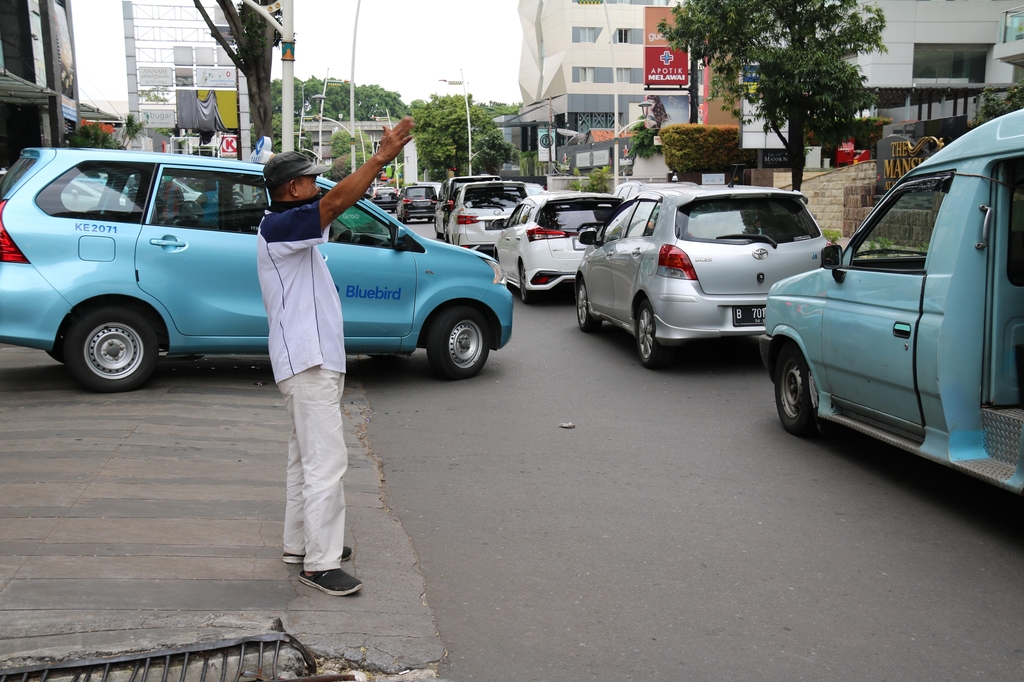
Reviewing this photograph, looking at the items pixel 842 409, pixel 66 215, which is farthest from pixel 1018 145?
pixel 66 215

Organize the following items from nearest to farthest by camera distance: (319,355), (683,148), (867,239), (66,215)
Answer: (319,355) → (867,239) → (66,215) → (683,148)

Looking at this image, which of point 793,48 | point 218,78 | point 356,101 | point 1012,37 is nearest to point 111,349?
point 793,48

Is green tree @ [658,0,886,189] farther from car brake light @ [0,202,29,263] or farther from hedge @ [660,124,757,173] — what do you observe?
hedge @ [660,124,757,173]

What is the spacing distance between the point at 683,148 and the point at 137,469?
35.0 metres

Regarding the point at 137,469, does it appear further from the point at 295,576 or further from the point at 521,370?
the point at 521,370

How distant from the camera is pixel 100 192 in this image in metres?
8.05

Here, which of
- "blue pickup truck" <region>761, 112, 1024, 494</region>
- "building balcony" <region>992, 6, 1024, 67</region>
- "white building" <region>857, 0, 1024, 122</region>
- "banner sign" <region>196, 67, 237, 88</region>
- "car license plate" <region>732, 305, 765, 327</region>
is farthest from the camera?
"banner sign" <region>196, 67, 237, 88</region>

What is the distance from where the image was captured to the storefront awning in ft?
70.5

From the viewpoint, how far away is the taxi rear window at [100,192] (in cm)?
788

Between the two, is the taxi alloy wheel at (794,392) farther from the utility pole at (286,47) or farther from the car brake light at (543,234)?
the utility pole at (286,47)

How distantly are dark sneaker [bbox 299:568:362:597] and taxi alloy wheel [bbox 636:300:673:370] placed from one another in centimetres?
601

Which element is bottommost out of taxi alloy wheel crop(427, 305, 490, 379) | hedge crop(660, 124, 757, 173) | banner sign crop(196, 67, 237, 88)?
taxi alloy wheel crop(427, 305, 490, 379)

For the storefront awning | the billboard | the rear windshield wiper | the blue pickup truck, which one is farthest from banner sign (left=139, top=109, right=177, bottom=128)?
the blue pickup truck

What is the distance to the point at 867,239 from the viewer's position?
644 centimetres
